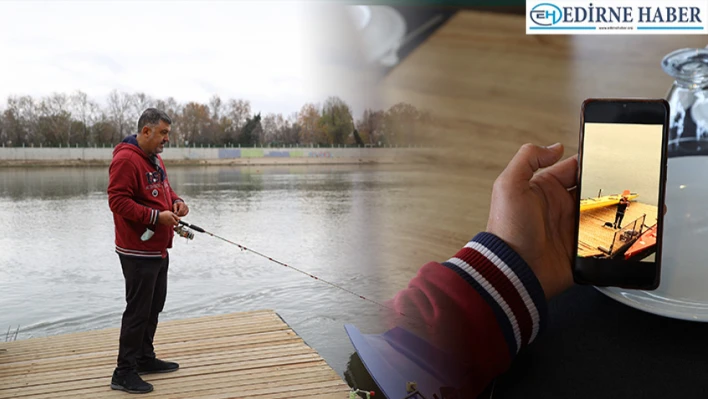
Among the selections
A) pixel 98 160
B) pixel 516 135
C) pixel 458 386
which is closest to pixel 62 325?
pixel 98 160

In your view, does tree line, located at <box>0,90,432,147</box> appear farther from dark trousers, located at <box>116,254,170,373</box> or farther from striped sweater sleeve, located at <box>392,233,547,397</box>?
striped sweater sleeve, located at <box>392,233,547,397</box>

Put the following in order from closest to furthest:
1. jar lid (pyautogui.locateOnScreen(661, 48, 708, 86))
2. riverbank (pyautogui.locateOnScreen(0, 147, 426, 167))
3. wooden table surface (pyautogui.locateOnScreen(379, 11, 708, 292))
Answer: jar lid (pyautogui.locateOnScreen(661, 48, 708, 86))
wooden table surface (pyautogui.locateOnScreen(379, 11, 708, 292))
riverbank (pyautogui.locateOnScreen(0, 147, 426, 167))

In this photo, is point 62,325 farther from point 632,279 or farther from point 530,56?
point 632,279

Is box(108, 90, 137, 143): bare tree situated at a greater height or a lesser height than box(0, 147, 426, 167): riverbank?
greater

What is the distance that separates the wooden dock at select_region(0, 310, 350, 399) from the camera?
112 centimetres

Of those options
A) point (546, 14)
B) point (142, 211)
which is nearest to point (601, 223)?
point (142, 211)

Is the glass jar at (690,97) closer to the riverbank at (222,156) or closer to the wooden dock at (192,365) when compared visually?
the riverbank at (222,156)

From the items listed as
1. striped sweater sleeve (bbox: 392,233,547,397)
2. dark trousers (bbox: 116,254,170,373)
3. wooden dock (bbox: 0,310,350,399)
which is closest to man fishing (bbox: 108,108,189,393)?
dark trousers (bbox: 116,254,170,373)

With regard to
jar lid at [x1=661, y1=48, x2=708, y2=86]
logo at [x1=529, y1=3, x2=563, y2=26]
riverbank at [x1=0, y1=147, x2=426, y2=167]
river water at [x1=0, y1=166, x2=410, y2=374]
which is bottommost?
river water at [x1=0, y1=166, x2=410, y2=374]

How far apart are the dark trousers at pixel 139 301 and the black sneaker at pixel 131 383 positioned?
0.04ft

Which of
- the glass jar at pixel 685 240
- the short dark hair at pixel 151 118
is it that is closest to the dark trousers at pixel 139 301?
the short dark hair at pixel 151 118

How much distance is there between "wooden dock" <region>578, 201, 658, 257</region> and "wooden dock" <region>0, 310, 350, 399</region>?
86cm

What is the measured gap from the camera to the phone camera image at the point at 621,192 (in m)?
0.37

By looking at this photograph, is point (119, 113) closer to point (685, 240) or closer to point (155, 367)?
point (155, 367)
